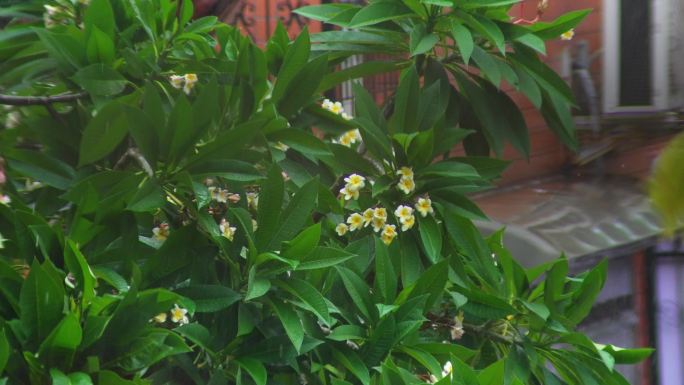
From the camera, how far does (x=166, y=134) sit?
70.8 inches

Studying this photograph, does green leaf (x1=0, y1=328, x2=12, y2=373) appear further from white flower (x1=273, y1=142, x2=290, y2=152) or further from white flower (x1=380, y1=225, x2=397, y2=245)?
white flower (x1=380, y1=225, x2=397, y2=245)

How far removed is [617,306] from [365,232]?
162 inches

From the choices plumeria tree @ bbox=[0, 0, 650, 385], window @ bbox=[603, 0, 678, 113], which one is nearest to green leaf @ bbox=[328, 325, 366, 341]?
plumeria tree @ bbox=[0, 0, 650, 385]

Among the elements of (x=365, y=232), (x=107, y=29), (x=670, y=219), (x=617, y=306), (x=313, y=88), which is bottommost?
(x=617, y=306)

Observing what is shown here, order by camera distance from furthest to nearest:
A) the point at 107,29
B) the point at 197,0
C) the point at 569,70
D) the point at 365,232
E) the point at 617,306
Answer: the point at 617,306 < the point at 569,70 < the point at 197,0 < the point at 365,232 < the point at 107,29

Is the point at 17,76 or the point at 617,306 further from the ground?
the point at 17,76

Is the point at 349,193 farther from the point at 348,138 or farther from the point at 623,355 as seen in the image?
the point at 623,355

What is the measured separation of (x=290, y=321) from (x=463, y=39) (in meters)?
0.79

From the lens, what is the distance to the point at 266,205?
185 centimetres

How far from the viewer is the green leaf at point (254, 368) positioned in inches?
69.4

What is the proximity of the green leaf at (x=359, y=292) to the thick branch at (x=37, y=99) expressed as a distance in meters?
0.63

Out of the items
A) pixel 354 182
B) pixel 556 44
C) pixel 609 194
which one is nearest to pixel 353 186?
pixel 354 182

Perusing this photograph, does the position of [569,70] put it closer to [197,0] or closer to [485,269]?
[197,0]

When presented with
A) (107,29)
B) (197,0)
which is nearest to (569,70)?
(197,0)
